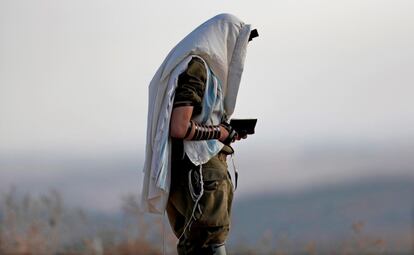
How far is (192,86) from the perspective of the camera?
4496 mm

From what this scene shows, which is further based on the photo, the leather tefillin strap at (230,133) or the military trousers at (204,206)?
the leather tefillin strap at (230,133)

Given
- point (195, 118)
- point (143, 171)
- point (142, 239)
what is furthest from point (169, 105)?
point (142, 239)

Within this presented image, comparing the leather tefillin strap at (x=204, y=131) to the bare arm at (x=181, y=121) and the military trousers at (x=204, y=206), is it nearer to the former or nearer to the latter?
the bare arm at (x=181, y=121)

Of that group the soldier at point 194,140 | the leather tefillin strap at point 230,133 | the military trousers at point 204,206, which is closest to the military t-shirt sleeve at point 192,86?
the soldier at point 194,140

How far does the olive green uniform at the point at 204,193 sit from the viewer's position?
4508 mm

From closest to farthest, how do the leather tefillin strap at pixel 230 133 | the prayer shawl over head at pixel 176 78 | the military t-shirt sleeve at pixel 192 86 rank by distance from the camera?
the military t-shirt sleeve at pixel 192 86, the prayer shawl over head at pixel 176 78, the leather tefillin strap at pixel 230 133

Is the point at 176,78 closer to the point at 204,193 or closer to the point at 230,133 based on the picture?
the point at 230,133

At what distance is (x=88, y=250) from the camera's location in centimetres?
791

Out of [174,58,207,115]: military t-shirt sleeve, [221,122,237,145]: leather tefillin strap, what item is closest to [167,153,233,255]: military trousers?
[221,122,237,145]: leather tefillin strap

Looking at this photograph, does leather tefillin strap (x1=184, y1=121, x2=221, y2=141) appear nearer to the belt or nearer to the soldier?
the soldier

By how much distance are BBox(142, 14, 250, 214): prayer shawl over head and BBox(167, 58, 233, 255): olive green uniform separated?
0.19 ft

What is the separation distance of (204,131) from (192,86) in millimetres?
250

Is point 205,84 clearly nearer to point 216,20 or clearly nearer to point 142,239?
point 216,20

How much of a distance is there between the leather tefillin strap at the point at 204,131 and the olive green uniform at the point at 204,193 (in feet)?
0.33
